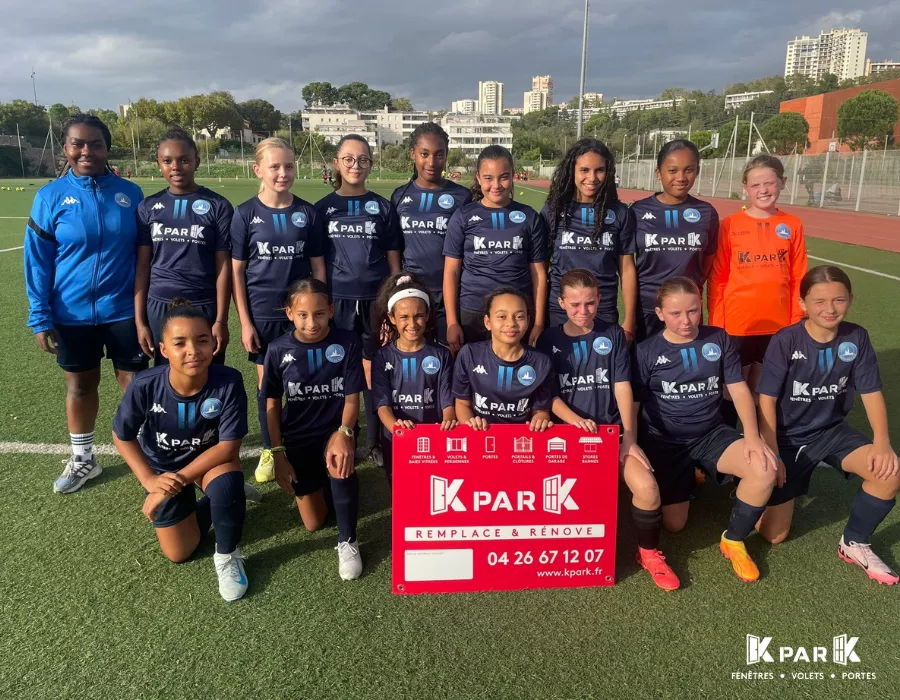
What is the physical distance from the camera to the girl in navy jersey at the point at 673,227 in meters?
3.61

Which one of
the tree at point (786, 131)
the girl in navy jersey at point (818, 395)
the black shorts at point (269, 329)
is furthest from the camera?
the tree at point (786, 131)

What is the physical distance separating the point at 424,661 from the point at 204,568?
3.92ft

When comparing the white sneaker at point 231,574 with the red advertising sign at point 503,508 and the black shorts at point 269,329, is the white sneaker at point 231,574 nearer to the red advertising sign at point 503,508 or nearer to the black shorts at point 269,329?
the red advertising sign at point 503,508

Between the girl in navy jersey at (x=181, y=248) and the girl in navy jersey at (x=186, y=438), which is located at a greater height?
the girl in navy jersey at (x=181, y=248)

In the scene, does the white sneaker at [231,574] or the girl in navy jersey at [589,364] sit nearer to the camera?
the white sneaker at [231,574]

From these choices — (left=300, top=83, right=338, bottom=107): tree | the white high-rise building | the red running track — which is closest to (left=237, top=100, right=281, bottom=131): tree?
(left=300, top=83, right=338, bottom=107): tree

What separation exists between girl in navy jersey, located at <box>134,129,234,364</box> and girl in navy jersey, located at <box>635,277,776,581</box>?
2383 mm

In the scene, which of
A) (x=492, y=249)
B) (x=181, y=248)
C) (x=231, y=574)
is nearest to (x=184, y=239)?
(x=181, y=248)

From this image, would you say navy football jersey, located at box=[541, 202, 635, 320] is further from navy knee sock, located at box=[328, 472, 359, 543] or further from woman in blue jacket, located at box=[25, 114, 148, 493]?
woman in blue jacket, located at box=[25, 114, 148, 493]

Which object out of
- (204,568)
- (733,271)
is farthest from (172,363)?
(733,271)

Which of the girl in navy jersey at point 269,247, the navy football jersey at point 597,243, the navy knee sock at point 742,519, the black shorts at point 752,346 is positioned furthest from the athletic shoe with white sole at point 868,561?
the girl in navy jersey at point 269,247

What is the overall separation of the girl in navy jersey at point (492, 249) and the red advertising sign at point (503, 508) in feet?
3.20

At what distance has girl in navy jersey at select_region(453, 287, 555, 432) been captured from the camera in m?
3.04

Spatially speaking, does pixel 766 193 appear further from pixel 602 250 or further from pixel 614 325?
pixel 614 325
